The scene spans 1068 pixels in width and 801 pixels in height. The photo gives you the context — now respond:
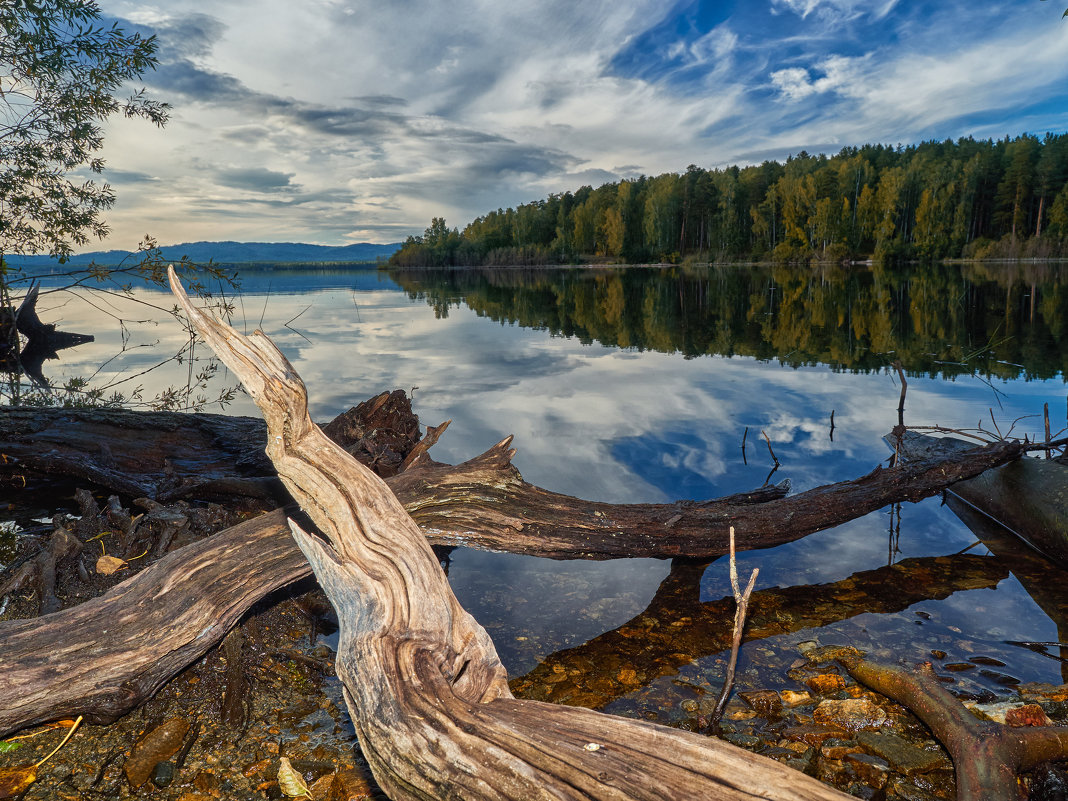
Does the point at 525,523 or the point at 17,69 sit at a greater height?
the point at 17,69

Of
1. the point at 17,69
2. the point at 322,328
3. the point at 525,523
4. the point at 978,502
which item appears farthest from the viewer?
the point at 322,328

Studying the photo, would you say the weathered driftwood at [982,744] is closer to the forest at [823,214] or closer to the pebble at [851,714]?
the pebble at [851,714]

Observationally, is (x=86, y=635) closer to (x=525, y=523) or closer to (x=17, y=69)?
(x=525, y=523)

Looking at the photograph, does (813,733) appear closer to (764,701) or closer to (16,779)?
(764,701)

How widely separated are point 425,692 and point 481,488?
7.32 feet

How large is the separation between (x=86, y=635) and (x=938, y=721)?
14.9 ft

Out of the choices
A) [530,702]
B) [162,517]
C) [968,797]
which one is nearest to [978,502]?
[968,797]

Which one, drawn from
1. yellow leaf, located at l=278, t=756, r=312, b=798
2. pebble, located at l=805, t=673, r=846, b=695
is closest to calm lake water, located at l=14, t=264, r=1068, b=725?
pebble, located at l=805, t=673, r=846, b=695

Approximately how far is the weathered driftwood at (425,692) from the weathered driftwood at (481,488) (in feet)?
4.05

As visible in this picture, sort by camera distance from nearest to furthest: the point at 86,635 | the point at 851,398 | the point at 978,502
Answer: the point at 86,635
the point at 978,502
the point at 851,398

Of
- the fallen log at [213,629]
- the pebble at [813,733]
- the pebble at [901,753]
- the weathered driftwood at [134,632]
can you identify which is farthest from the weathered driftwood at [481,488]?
the pebble at [901,753]

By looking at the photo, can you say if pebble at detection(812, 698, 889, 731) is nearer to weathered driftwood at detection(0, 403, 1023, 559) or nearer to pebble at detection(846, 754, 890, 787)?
pebble at detection(846, 754, 890, 787)

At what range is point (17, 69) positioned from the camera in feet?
25.0

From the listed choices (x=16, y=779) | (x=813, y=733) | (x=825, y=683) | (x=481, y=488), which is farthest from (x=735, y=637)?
(x=16, y=779)
